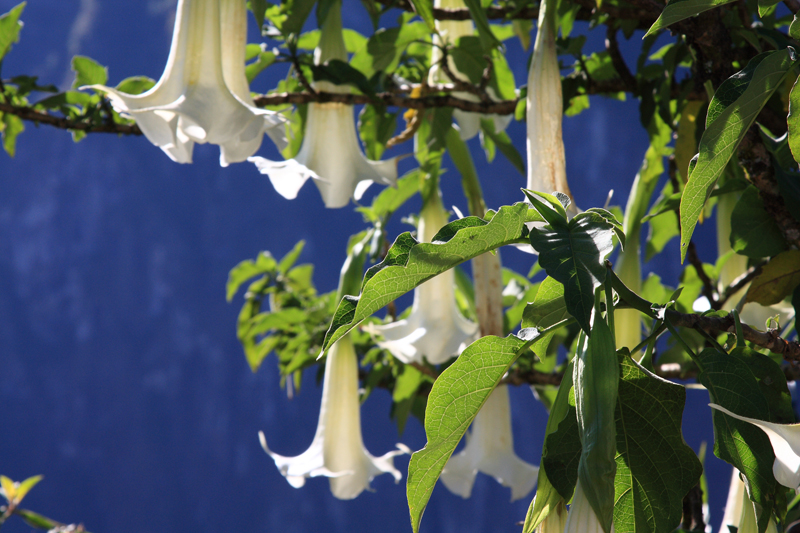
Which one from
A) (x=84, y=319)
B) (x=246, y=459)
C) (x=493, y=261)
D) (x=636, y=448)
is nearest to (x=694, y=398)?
(x=246, y=459)

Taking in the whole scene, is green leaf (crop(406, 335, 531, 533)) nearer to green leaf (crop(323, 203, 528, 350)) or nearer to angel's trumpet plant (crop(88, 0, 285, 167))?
green leaf (crop(323, 203, 528, 350))

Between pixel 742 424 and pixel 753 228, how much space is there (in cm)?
19

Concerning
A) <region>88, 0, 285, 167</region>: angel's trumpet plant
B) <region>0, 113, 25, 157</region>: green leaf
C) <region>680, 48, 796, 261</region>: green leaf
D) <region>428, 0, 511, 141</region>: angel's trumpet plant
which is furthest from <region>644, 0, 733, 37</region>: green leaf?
<region>0, 113, 25, 157</region>: green leaf

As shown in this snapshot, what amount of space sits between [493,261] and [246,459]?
7.43ft

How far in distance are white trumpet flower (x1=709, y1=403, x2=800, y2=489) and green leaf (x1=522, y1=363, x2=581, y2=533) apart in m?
0.08

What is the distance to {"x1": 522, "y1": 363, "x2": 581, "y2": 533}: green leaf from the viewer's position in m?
0.32

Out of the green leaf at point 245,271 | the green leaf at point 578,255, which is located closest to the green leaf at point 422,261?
the green leaf at point 578,255

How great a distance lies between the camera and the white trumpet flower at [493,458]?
0.80 meters

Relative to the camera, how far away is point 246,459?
278cm

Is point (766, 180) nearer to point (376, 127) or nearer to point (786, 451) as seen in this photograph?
point (786, 451)

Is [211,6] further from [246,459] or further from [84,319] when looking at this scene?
[84,319]

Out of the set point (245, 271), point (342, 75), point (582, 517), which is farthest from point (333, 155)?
point (245, 271)

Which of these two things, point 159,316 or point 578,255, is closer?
point 578,255

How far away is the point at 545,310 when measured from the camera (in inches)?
14.5
